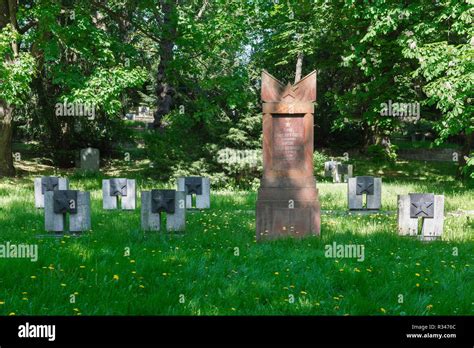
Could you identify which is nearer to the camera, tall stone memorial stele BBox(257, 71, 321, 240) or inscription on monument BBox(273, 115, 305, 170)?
tall stone memorial stele BBox(257, 71, 321, 240)

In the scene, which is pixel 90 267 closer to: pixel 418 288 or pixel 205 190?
pixel 418 288

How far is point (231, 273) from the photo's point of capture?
759 centimetres

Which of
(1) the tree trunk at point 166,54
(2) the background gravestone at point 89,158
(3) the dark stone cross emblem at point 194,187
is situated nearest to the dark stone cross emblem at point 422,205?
(3) the dark stone cross emblem at point 194,187

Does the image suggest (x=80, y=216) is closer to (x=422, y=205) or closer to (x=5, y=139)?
(x=422, y=205)

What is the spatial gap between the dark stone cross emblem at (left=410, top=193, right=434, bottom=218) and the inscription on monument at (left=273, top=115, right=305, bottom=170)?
94.4 inches

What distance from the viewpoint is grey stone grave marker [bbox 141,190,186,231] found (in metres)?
11.0

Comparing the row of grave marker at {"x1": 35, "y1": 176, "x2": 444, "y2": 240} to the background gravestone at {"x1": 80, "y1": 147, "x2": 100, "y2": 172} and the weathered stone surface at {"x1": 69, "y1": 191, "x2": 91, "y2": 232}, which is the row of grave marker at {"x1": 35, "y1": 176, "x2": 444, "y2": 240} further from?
the background gravestone at {"x1": 80, "y1": 147, "x2": 100, "y2": 172}

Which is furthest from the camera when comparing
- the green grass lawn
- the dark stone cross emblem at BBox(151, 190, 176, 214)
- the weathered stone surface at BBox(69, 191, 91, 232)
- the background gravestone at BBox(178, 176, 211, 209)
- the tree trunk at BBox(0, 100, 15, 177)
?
the tree trunk at BBox(0, 100, 15, 177)

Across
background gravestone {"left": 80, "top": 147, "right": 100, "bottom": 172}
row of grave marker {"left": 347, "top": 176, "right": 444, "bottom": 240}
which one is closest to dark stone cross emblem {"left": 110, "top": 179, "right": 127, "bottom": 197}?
row of grave marker {"left": 347, "top": 176, "right": 444, "bottom": 240}

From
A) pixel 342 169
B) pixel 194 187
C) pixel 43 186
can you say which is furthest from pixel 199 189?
pixel 342 169

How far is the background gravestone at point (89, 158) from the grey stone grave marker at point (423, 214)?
19240mm

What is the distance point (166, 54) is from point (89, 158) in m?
6.63

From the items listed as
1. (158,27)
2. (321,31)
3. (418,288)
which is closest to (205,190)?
(418,288)
